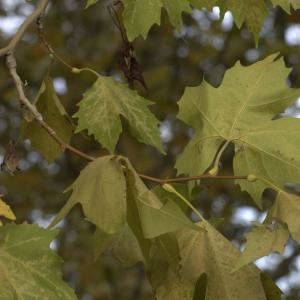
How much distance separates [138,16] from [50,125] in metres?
0.29

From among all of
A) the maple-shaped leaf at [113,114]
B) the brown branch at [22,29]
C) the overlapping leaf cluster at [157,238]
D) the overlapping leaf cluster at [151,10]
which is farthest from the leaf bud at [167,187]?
the brown branch at [22,29]

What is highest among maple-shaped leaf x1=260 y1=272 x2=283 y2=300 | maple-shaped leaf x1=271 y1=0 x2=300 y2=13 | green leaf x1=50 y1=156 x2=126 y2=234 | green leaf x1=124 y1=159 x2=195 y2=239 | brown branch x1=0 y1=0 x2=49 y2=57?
brown branch x1=0 y1=0 x2=49 y2=57

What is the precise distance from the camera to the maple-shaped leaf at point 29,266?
122cm

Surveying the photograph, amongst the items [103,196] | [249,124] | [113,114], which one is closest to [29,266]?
[103,196]

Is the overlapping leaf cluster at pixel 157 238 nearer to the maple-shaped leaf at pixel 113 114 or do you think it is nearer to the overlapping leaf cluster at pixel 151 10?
the maple-shaped leaf at pixel 113 114

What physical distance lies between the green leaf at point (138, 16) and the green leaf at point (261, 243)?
1.40 ft

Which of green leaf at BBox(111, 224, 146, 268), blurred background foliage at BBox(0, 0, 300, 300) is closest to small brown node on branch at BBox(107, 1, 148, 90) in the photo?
green leaf at BBox(111, 224, 146, 268)

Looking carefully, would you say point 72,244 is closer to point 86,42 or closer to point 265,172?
point 86,42

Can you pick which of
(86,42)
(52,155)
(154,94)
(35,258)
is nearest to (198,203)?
(154,94)

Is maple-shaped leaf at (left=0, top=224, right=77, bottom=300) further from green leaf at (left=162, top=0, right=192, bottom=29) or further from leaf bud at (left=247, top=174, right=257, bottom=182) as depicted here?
green leaf at (left=162, top=0, right=192, bottom=29)

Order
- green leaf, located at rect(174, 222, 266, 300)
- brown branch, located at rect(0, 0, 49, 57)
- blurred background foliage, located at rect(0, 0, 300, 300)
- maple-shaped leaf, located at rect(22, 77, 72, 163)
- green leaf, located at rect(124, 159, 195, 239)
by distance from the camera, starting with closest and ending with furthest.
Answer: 1. green leaf, located at rect(124, 159, 195, 239)
2. green leaf, located at rect(174, 222, 266, 300)
3. brown branch, located at rect(0, 0, 49, 57)
4. maple-shaped leaf, located at rect(22, 77, 72, 163)
5. blurred background foliage, located at rect(0, 0, 300, 300)

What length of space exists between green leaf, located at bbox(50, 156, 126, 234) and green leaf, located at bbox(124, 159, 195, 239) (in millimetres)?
20

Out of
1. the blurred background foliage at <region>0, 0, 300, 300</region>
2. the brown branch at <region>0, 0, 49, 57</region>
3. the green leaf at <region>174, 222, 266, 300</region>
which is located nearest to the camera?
the green leaf at <region>174, 222, 266, 300</region>

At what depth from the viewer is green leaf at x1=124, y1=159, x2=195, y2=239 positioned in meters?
1.19
